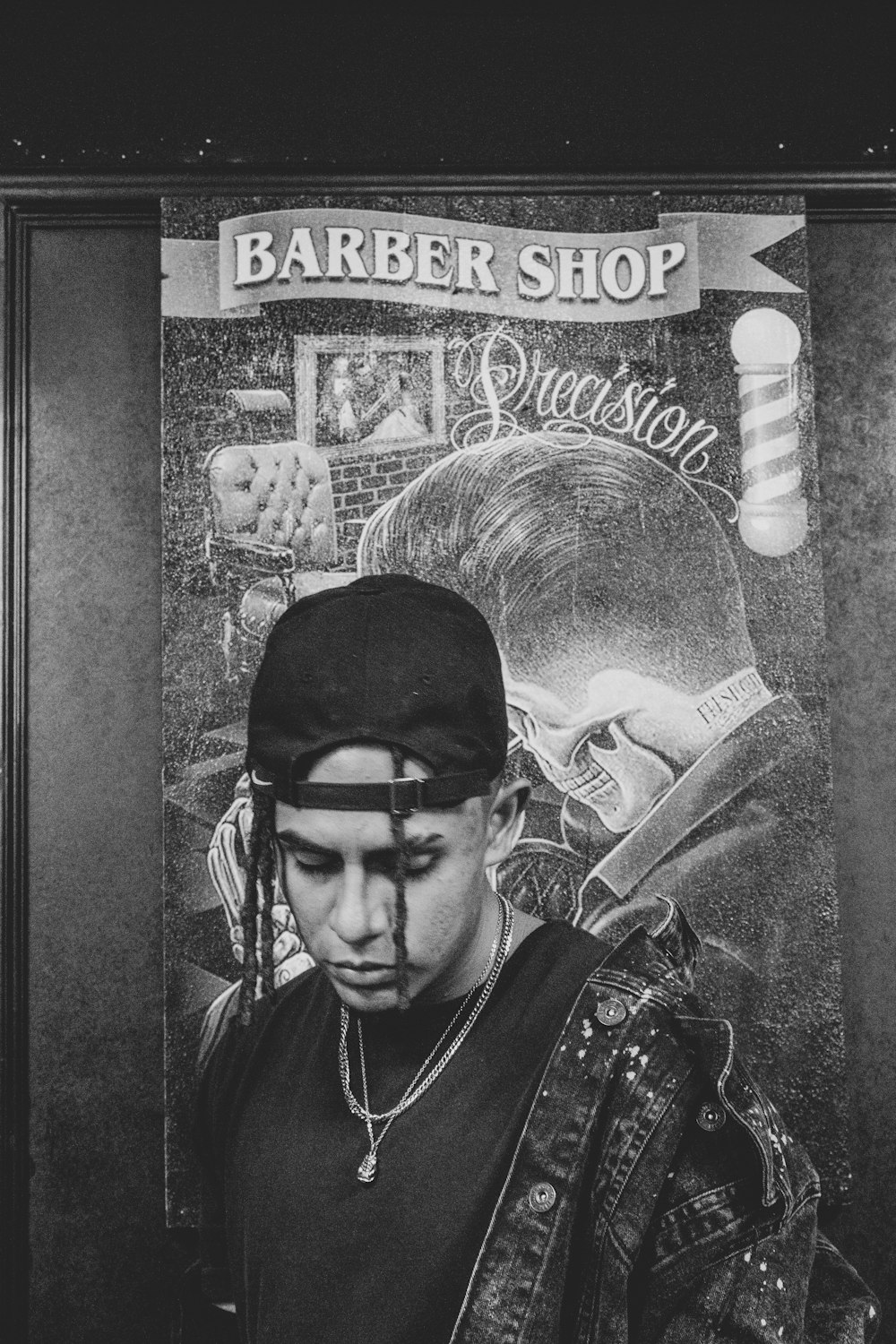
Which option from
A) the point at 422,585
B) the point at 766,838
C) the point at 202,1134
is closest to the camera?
the point at 422,585

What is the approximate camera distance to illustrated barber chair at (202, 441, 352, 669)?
2.40m

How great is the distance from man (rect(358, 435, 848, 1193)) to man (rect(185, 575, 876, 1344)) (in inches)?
40.5

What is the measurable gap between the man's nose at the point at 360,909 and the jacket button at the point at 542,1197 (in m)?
0.31

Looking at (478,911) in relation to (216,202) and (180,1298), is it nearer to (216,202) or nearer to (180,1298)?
(180,1298)

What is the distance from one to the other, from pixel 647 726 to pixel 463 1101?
1262 millimetres

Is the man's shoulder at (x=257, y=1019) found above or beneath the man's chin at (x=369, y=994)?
beneath

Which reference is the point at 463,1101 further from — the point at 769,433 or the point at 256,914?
the point at 769,433

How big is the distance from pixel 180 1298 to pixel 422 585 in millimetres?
1071

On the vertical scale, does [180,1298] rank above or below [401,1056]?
below

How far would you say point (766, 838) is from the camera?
7.86 feet

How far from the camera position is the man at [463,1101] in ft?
3.81

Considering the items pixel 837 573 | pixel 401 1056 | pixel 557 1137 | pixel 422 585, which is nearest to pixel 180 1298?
pixel 401 1056

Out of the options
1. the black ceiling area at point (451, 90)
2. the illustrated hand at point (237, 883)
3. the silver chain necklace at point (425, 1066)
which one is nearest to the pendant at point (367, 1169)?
the silver chain necklace at point (425, 1066)

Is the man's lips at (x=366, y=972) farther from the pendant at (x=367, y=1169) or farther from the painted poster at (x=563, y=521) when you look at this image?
the painted poster at (x=563, y=521)
